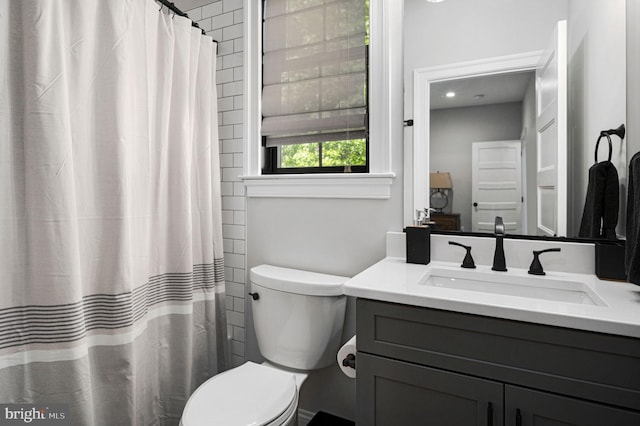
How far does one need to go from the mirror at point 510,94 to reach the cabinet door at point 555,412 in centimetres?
66

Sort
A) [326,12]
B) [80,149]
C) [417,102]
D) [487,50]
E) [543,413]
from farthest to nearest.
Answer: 1. [326,12]
2. [417,102]
3. [487,50]
4. [80,149]
5. [543,413]

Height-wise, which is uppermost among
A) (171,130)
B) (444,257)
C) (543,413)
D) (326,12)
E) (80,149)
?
(326,12)

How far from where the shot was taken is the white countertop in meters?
0.85

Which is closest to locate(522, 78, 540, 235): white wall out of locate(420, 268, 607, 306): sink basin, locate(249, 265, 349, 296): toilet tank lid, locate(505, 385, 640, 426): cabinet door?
locate(420, 268, 607, 306): sink basin

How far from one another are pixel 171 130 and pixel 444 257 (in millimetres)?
1357

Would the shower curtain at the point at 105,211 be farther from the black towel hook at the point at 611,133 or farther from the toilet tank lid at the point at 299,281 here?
the black towel hook at the point at 611,133

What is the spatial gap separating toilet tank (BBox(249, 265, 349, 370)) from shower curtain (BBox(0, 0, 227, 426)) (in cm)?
36

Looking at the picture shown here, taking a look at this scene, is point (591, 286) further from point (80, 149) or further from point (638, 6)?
point (80, 149)

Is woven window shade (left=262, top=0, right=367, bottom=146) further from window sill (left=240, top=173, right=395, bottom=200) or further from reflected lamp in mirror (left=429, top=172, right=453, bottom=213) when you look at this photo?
reflected lamp in mirror (left=429, top=172, right=453, bottom=213)

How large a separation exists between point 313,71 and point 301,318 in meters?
1.22

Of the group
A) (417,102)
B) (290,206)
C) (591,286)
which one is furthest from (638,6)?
(290,206)

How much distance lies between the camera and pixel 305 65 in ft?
6.10

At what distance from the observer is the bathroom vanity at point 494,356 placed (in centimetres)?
85

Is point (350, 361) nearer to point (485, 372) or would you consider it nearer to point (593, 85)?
point (485, 372)
